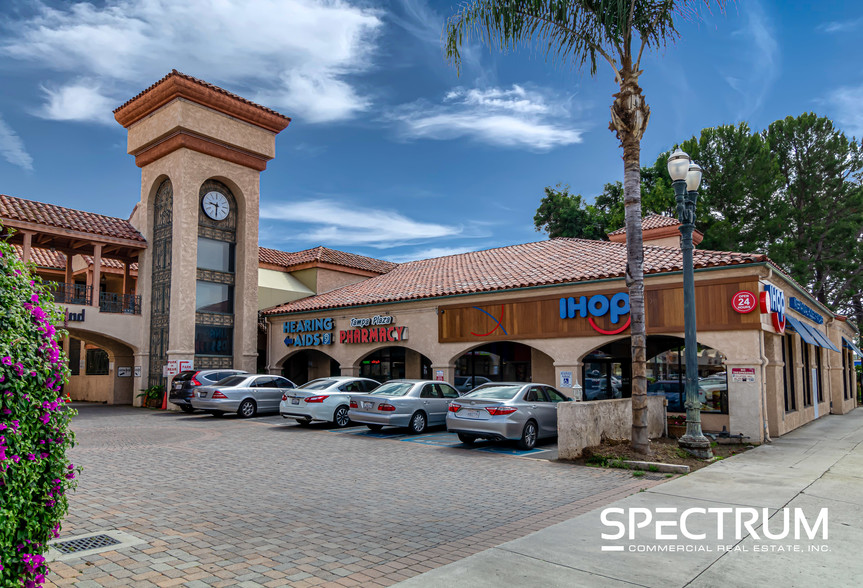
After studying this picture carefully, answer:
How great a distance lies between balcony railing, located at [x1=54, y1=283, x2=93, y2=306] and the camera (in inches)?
1004

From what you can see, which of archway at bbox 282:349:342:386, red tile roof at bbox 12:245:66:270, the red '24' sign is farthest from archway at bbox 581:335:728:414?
red tile roof at bbox 12:245:66:270

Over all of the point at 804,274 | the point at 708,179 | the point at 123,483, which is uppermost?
the point at 708,179

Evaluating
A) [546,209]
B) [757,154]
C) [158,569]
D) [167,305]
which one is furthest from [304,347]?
[757,154]

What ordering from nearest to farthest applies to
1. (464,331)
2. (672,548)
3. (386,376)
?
(672,548)
(464,331)
(386,376)

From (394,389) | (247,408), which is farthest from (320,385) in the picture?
(247,408)

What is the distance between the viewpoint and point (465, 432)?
45.0 ft

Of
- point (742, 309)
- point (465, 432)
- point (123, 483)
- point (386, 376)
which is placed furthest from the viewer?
point (386, 376)

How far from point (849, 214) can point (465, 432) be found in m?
35.5

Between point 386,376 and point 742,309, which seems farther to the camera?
point 386,376

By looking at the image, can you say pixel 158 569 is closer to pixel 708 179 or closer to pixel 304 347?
pixel 304 347

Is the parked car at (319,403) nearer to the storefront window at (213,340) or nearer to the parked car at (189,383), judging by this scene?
the parked car at (189,383)

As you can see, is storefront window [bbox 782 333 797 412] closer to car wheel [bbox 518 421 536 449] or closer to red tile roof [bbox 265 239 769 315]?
red tile roof [bbox 265 239 769 315]

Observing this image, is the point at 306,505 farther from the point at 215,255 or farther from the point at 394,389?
the point at 215,255

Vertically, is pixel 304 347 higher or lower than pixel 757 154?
lower
